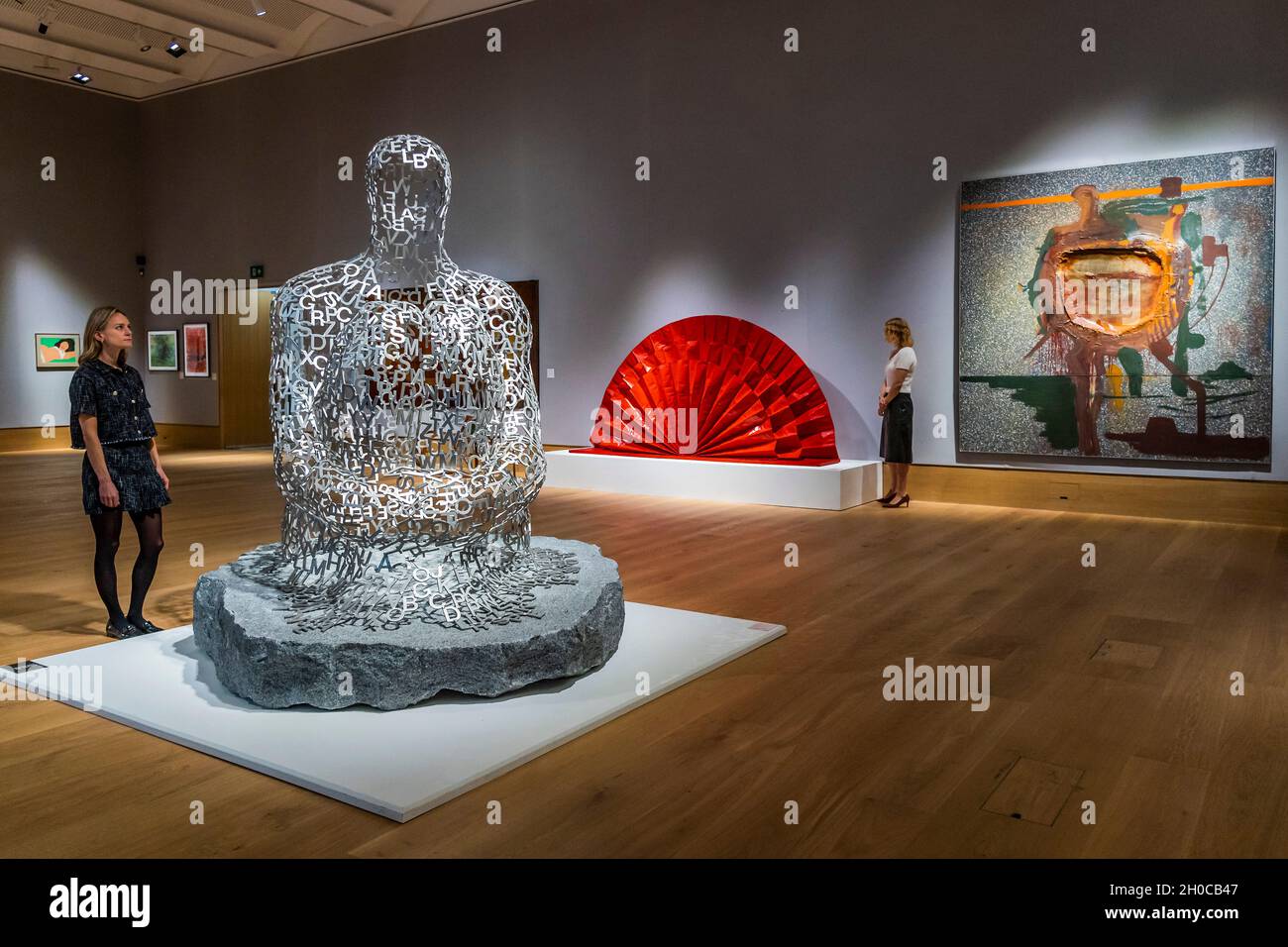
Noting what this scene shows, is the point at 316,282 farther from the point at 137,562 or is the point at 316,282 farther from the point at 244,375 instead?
the point at 244,375

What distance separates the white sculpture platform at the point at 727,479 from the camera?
7.93 metres

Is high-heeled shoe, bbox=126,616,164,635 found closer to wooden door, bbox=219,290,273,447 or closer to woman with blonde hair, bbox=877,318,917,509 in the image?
woman with blonde hair, bbox=877,318,917,509

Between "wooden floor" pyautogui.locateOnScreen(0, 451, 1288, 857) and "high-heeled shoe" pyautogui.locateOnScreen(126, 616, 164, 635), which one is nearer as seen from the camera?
"wooden floor" pyautogui.locateOnScreen(0, 451, 1288, 857)

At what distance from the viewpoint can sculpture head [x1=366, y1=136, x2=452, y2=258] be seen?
3508 millimetres

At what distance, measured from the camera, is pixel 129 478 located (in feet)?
13.2

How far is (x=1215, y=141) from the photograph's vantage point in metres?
7.09

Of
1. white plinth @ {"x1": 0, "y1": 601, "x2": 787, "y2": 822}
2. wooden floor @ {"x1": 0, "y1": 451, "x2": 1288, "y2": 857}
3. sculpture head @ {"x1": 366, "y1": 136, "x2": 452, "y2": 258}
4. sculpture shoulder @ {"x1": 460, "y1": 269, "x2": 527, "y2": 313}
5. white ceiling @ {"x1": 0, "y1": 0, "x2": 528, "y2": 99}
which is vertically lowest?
wooden floor @ {"x1": 0, "y1": 451, "x2": 1288, "y2": 857}

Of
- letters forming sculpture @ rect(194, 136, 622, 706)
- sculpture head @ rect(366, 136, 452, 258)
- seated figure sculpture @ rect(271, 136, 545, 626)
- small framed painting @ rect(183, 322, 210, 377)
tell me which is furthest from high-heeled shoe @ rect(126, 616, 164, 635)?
small framed painting @ rect(183, 322, 210, 377)

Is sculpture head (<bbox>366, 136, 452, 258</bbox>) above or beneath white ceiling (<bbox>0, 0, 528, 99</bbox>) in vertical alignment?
beneath

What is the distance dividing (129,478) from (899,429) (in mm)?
5767

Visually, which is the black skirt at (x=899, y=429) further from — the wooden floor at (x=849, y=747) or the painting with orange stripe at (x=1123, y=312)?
the wooden floor at (x=849, y=747)

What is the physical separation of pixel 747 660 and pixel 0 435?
13263mm

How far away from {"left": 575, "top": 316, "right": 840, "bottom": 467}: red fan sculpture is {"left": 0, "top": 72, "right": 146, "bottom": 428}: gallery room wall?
9.02 m

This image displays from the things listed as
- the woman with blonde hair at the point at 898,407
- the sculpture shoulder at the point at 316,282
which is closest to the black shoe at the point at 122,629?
the sculpture shoulder at the point at 316,282
